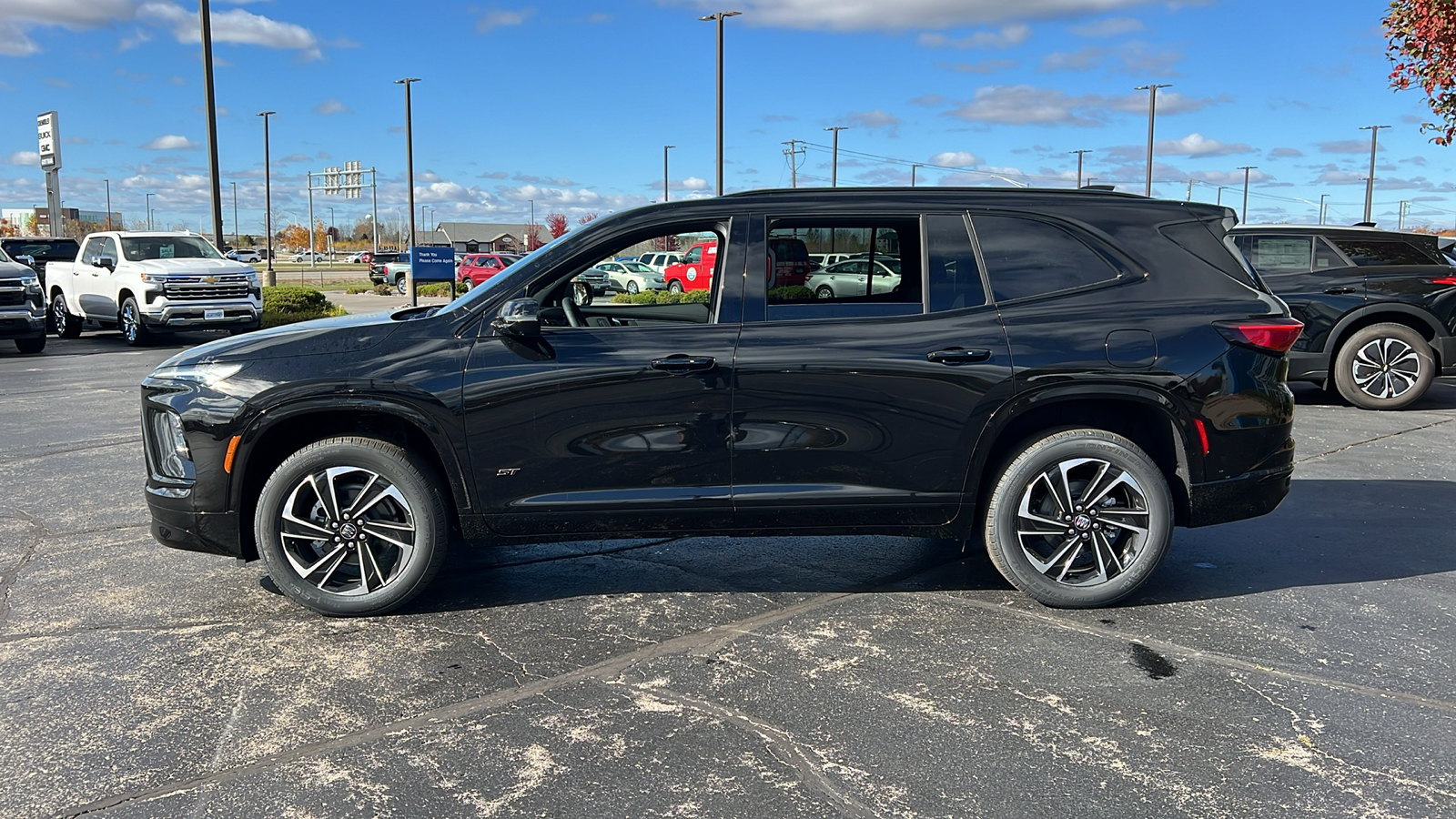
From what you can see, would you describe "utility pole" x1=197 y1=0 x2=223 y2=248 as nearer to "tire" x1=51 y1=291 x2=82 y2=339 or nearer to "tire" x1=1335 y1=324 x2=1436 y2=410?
"tire" x1=51 y1=291 x2=82 y2=339

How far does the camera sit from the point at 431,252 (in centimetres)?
2111

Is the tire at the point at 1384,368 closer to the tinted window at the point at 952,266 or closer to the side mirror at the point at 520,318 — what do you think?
the tinted window at the point at 952,266

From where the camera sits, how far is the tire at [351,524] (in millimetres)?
4492

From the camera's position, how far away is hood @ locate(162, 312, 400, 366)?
14.7 ft

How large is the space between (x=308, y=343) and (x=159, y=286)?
15.3 m

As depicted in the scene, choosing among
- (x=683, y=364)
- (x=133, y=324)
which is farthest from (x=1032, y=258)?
(x=133, y=324)

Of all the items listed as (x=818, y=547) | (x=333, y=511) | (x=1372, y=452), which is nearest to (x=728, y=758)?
(x=333, y=511)

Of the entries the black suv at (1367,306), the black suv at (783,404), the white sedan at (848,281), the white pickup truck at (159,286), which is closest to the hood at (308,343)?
the black suv at (783,404)

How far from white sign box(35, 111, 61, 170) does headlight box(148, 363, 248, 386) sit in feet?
98.8

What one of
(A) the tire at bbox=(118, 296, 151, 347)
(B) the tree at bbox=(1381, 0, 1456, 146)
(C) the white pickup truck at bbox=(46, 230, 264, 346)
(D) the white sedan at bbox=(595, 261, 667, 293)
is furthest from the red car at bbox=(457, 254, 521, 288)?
(B) the tree at bbox=(1381, 0, 1456, 146)

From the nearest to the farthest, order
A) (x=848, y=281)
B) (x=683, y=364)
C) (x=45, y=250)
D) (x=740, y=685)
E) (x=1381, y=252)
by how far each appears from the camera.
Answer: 1. (x=740, y=685)
2. (x=683, y=364)
3. (x=848, y=281)
4. (x=1381, y=252)
5. (x=45, y=250)

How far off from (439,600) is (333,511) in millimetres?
645

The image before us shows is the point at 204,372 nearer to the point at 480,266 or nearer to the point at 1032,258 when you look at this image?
the point at 1032,258

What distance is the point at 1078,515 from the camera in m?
4.67
